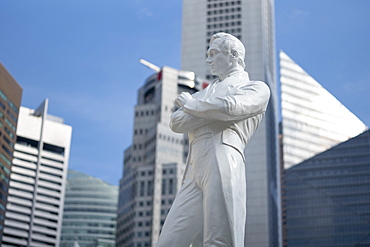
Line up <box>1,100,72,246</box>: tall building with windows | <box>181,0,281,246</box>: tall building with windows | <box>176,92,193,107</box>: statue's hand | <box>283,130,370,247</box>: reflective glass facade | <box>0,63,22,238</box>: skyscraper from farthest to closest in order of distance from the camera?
<box>1,100,72,246</box>: tall building with windows → <box>181,0,281,246</box>: tall building with windows → <box>0,63,22,238</box>: skyscraper → <box>283,130,370,247</box>: reflective glass facade → <box>176,92,193,107</box>: statue's hand

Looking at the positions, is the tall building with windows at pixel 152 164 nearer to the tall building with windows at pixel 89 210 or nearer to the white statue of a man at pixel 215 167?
the tall building with windows at pixel 89 210

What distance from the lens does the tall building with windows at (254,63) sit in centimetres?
10725

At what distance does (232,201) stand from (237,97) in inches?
47.1

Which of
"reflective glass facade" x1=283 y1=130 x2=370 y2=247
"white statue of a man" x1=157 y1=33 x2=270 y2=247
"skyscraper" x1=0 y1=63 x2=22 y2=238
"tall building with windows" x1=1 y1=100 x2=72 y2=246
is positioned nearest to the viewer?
"white statue of a man" x1=157 y1=33 x2=270 y2=247

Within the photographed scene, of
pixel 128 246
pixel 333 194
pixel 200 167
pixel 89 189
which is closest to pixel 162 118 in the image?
pixel 128 246

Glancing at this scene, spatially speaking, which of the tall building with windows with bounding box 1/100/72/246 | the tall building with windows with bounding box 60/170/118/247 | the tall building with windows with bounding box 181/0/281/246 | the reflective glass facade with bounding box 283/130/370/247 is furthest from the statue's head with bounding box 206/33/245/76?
the tall building with windows with bounding box 60/170/118/247

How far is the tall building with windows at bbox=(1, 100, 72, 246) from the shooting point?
5148 inches

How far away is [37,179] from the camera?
451ft

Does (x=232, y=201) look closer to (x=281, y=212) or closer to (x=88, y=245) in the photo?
(x=281, y=212)

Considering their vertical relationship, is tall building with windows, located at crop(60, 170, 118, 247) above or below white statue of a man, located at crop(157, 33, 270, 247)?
above

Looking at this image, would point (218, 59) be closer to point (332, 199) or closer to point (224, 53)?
point (224, 53)

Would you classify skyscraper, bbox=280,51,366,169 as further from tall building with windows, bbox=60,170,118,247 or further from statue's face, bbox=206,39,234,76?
statue's face, bbox=206,39,234,76

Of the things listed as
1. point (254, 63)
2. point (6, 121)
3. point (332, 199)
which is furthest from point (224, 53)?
point (254, 63)

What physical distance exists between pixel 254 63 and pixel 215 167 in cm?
11015
